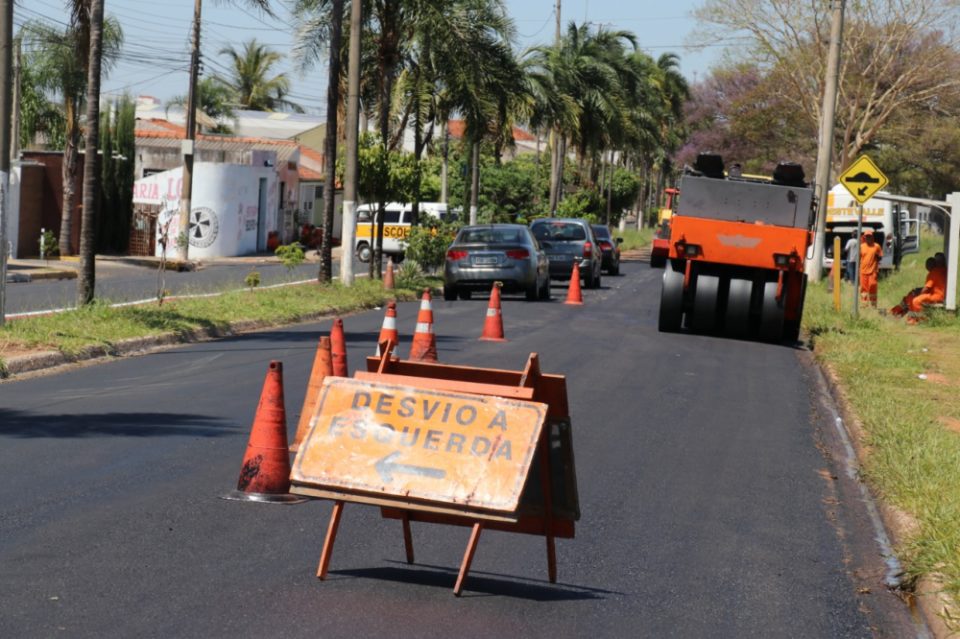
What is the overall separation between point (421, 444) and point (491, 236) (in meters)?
21.7

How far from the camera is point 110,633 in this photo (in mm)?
5559

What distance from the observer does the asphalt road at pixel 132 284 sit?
2453 cm

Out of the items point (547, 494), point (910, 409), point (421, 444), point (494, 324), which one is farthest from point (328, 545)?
point (494, 324)

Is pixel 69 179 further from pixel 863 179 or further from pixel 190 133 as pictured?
pixel 863 179

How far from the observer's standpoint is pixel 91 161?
63.6 ft

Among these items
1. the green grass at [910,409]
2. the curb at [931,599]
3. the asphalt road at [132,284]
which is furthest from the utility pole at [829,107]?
the curb at [931,599]

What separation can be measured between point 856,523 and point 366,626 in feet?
13.4

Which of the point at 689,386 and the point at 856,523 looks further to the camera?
the point at 689,386

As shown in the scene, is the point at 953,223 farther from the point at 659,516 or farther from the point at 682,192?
the point at 659,516

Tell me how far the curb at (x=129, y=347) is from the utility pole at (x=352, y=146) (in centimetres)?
477

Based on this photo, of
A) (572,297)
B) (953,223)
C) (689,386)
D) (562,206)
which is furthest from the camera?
(562,206)

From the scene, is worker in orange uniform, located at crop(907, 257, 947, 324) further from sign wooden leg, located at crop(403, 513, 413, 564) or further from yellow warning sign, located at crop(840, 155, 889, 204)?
sign wooden leg, located at crop(403, 513, 413, 564)

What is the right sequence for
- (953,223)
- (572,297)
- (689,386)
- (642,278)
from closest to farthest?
1. (689,386)
2. (953,223)
3. (572,297)
4. (642,278)

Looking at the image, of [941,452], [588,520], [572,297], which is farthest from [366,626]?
[572,297]
